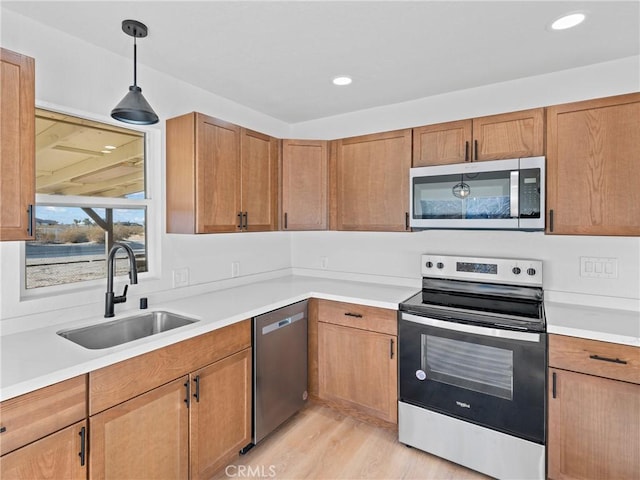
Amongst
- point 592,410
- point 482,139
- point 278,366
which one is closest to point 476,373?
point 592,410

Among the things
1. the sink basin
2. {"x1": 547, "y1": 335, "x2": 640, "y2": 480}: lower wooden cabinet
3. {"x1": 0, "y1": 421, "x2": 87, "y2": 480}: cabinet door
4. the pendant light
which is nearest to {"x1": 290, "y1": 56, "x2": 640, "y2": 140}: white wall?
{"x1": 547, "y1": 335, "x2": 640, "y2": 480}: lower wooden cabinet

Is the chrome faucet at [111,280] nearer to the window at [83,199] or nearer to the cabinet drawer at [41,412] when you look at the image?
the window at [83,199]

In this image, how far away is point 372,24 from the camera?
67.6 inches

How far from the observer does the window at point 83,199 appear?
71.4 inches

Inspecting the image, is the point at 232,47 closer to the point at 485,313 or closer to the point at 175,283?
the point at 175,283

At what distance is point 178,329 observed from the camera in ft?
5.55

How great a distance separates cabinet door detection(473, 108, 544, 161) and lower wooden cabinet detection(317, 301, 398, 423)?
1221 millimetres

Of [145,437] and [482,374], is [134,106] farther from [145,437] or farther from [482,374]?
[482,374]

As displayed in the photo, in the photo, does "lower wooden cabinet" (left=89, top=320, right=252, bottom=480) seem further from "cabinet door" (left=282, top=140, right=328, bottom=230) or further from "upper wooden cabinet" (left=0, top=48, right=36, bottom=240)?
"cabinet door" (left=282, top=140, right=328, bottom=230)

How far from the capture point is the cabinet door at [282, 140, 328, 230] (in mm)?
2836

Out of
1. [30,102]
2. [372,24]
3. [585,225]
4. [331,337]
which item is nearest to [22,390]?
[30,102]

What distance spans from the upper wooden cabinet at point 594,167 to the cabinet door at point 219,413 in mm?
2036

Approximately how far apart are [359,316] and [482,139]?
1431mm

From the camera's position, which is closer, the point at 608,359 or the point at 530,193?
the point at 608,359
